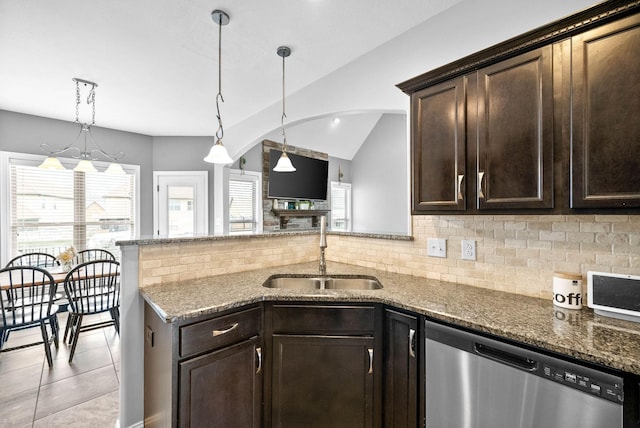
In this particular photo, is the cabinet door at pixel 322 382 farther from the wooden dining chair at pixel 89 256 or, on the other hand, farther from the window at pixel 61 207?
the wooden dining chair at pixel 89 256

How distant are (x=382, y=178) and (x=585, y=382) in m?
5.49

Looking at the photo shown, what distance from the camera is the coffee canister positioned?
142cm

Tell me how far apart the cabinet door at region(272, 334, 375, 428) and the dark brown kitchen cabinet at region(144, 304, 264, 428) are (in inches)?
4.8

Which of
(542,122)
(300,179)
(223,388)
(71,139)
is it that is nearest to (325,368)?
(223,388)

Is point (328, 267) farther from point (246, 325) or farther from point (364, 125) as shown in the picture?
point (364, 125)

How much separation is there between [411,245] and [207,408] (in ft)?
5.21

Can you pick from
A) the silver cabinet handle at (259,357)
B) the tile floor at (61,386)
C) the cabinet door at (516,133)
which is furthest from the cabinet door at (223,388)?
the cabinet door at (516,133)

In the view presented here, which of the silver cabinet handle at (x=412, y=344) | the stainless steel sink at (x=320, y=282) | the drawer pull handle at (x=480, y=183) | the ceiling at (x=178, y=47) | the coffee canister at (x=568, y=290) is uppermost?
the ceiling at (x=178, y=47)

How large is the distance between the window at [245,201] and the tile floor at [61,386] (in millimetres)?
2320

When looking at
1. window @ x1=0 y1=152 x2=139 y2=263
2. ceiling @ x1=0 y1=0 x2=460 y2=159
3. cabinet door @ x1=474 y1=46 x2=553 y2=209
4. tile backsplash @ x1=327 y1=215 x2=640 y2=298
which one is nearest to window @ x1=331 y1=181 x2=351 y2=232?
ceiling @ x1=0 y1=0 x2=460 y2=159

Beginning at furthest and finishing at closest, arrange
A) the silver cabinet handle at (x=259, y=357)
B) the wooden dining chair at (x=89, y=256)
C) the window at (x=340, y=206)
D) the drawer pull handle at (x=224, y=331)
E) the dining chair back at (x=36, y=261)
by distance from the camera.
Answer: the window at (x=340, y=206)
the wooden dining chair at (x=89, y=256)
the dining chair back at (x=36, y=261)
the silver cabinet handle at (x=259, y=357)
the drawer pull handle at (x=224, y=331)

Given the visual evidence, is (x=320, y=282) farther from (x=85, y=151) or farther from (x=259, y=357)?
(x=85, y=151)

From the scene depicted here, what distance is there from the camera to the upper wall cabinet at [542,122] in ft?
3.84

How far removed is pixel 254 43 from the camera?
8.36 ft
